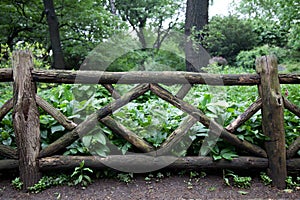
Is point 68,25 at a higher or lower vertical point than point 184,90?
higher

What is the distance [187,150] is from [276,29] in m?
13.4

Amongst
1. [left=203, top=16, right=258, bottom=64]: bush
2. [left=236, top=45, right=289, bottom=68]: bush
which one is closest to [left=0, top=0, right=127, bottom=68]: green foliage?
[left=203, top=16, right=258, bottom=64]: bush

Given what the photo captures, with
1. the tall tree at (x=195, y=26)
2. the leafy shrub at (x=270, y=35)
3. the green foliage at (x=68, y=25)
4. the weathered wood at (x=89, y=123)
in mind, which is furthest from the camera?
the leafy shrub at (x=270, y=35)

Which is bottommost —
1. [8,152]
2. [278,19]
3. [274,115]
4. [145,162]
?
[145,162]

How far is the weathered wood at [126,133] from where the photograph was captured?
110 inches

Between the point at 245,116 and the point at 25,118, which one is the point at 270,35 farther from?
the point at 25,118

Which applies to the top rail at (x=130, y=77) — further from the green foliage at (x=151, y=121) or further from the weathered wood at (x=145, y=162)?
the weathered wood at (x=145, y=162)

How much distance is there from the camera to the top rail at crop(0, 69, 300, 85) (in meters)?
2.72

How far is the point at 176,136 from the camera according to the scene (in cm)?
284

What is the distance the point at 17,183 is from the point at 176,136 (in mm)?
1653

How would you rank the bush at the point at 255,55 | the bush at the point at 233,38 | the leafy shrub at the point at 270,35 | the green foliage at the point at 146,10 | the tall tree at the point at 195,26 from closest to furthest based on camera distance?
the tall tree at the point at 195,26, the bush at the point at 255,55, the bush at the point at 233,38, the green foliage at the point at 146,10, the leafy shrub at the point at 270,35

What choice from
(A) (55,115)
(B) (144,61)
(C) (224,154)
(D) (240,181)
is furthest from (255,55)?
(A) (55,115)

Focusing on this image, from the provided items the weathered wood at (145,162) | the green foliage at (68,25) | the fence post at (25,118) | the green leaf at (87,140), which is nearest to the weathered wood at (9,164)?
the fence post at (25,118)

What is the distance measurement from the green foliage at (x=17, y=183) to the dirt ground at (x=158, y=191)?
0.04 meters
